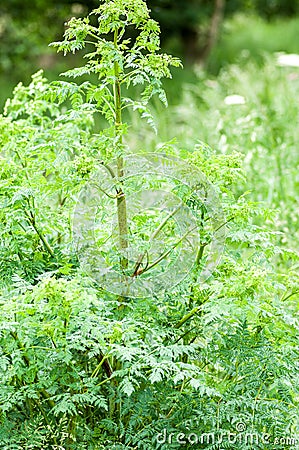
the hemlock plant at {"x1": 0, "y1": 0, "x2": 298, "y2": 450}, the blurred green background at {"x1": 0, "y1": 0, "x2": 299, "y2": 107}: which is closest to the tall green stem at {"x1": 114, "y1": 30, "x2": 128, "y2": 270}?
the hemlock plant at {"x1": 0, "y1": 0, "x2": 298, "y2": 450}

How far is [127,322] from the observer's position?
170cm

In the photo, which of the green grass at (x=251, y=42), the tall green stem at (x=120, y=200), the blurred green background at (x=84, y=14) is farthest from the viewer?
the green grass at (x=251, y=42)

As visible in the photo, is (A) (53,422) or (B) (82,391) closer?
(B) (82,391)

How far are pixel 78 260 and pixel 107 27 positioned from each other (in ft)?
1.93

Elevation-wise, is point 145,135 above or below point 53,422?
above

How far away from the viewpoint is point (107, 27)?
5.93 ft

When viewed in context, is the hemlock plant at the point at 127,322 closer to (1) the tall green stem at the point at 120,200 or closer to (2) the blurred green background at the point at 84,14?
(1) the tall green stem at the point at 120,200

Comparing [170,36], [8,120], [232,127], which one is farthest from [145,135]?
[170,36]

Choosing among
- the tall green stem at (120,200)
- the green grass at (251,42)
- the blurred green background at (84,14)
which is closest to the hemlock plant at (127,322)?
the tall green stem at (120,200)

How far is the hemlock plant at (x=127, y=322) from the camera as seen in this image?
1.65 metres

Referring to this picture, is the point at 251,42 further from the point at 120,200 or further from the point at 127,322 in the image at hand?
the point at 127,322

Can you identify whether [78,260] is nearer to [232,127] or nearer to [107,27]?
[107,27]

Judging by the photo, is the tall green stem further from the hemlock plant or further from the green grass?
the green grass

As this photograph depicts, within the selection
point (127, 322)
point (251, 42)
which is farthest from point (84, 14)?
point (127, 322)
